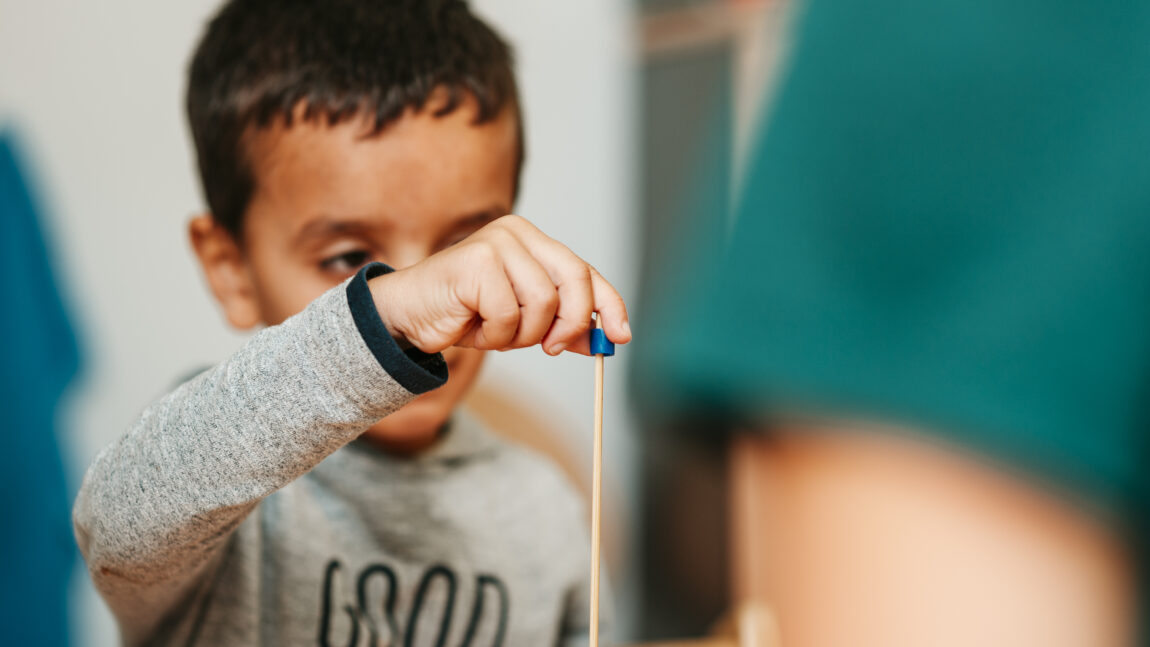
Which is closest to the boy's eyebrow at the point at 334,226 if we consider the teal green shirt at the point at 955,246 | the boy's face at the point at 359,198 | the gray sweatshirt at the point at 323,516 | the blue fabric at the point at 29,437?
the boy's face at the point at 359,198

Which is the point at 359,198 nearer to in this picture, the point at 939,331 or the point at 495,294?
the point at 495,294

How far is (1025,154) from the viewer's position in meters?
0.65

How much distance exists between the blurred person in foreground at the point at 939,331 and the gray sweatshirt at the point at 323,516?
282 millimetres

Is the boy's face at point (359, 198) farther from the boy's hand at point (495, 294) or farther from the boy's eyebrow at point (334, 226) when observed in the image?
the boy's hand at point (495, 294)

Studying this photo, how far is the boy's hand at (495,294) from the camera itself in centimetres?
36

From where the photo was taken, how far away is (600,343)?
1.26 feet

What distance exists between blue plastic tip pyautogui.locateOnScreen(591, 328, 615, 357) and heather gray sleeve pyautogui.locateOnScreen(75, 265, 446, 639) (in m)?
0.07

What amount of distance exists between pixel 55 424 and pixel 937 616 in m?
0.73

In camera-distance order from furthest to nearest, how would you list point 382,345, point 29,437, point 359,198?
point 29,437 → point 359,198 → point 382,345

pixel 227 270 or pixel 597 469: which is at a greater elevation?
pixel 227 270

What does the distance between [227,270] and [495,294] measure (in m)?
0.32

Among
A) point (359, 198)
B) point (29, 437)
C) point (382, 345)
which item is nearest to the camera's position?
point (382, 345)

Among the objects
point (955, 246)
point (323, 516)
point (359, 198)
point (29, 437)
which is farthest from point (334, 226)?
point (955, 246)

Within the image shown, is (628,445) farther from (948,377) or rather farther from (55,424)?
(55,424)
